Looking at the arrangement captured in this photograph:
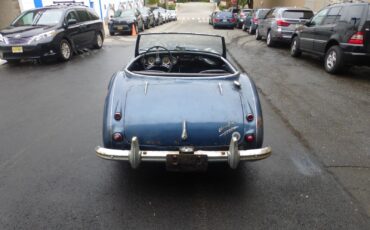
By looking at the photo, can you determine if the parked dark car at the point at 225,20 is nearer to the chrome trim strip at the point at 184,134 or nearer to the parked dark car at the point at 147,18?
the parked dark car at the point at 147,18

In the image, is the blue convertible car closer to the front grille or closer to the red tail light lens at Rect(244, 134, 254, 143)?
the red tail light lens at Rect(244, 134, 254, 143)

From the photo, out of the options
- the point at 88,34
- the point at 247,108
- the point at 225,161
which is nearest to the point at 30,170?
the point at 225,161

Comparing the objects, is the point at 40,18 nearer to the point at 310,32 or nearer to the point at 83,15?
the point at 83,15

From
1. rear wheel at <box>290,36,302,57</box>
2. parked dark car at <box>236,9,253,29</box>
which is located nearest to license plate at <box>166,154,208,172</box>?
rear wheel at <box>290,36,302,57</box>

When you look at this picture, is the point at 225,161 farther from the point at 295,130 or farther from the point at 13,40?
the point at 13,40

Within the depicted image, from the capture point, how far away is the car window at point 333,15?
8203mm

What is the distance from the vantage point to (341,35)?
25.5 ft

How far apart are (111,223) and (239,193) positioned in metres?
1.27

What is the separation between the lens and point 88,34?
1194cm

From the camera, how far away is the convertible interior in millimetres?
4281

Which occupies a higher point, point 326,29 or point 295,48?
point 326,29

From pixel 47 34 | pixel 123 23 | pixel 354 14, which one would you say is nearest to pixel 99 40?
pixel 47 34

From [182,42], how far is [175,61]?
1.20ft

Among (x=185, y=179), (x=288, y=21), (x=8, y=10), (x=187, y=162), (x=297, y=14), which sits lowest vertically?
Result: (x=185, y=179)
